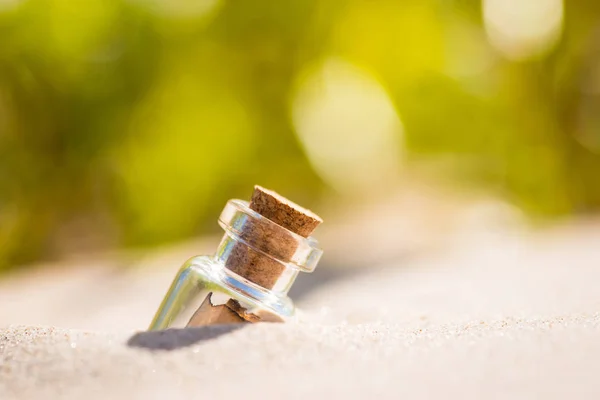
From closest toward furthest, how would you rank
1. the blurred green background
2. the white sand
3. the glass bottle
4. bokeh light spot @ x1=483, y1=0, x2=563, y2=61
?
the white sand < the glass bottle < the blurred green background < bokeh light spot @ x1=483, y1=0, x2=563, y2=61

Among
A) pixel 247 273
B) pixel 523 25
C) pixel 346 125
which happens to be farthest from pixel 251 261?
pixel 523 25

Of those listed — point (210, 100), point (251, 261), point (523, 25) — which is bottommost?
point (210, 100)

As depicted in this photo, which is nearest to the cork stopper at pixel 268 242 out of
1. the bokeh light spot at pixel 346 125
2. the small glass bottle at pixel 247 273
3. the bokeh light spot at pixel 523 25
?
the small glass bottle at pixel 247 273

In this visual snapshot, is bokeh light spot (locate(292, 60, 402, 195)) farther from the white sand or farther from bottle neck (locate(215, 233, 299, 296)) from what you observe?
bottle neck (locate(215, 233, 299, 296))

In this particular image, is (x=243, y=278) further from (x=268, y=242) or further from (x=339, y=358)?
(x=339, y=358)

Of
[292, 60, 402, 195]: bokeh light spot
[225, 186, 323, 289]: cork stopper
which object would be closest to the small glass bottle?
[225, 186, 323, 289]: cork stopper

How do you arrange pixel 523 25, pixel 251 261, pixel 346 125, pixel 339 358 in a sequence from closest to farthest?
1. pixel 339 358
2. pixel 251 261
3. pixel 346 125
4. pixel 523 25

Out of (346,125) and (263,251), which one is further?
(346,125)
